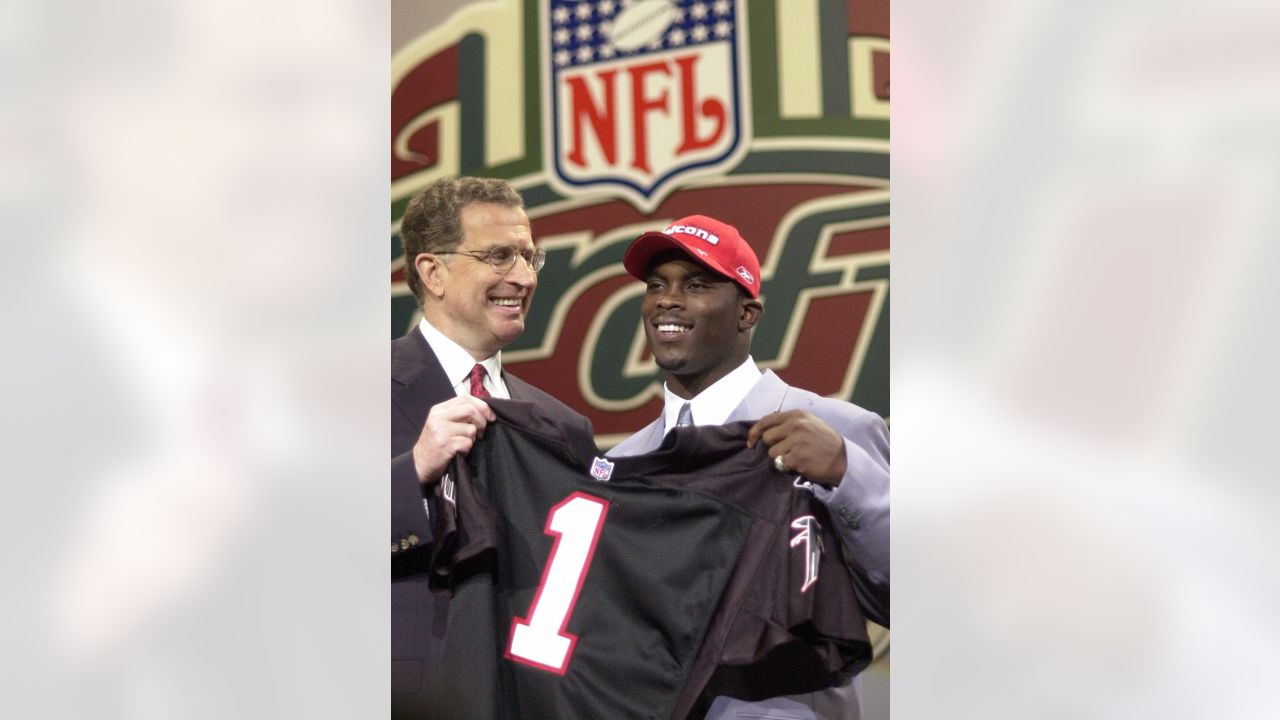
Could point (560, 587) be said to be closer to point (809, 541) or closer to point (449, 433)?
point (449, 433)

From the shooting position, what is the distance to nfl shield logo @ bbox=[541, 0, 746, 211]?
307cm

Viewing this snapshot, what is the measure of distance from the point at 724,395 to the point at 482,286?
1.96ft

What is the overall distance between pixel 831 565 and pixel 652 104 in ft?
3.49

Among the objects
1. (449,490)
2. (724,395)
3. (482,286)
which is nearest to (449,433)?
(449,490)

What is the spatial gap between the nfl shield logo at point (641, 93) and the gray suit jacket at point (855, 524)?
23.7 inches

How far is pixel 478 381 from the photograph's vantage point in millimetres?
3160

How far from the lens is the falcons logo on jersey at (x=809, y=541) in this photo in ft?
9.57

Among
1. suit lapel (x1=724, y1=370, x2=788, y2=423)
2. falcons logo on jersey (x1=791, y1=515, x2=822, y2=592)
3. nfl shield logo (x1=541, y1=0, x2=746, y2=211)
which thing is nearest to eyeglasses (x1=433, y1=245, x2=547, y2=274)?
nfl shield logo (x1=541, y1=0, x2=746, y2=211)

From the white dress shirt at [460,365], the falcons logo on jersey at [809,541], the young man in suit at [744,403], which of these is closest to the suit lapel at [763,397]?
the young man in suit at [744,403]

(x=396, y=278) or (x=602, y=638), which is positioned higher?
(x=396, y=278)
